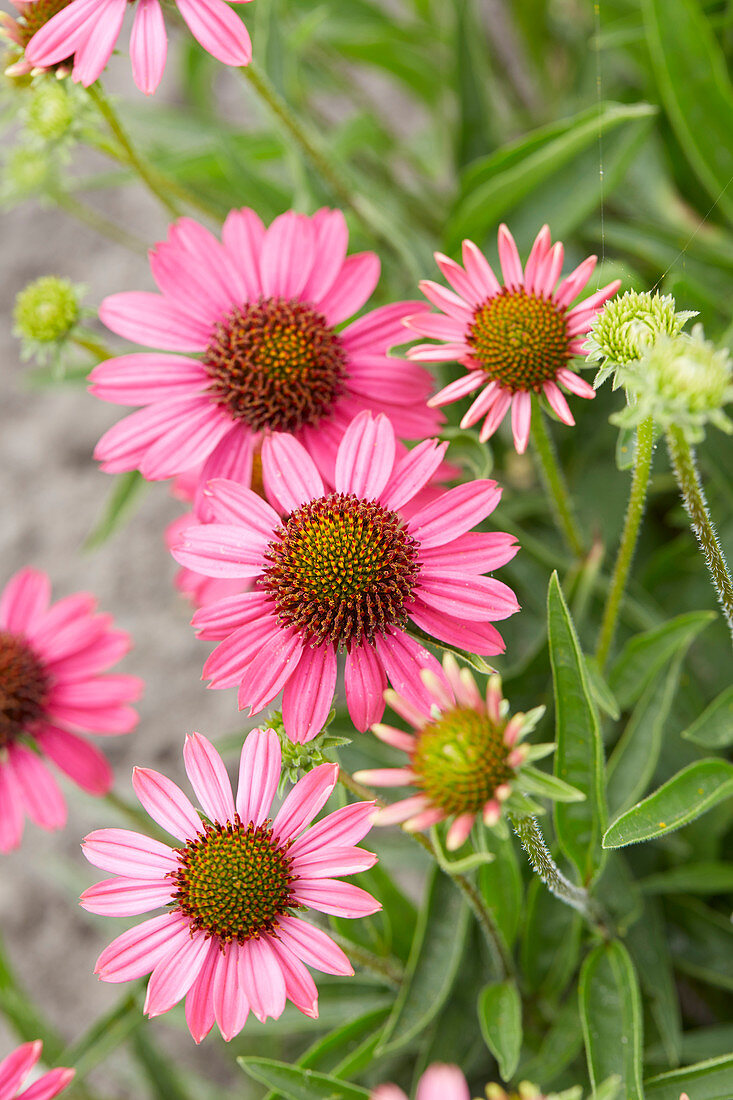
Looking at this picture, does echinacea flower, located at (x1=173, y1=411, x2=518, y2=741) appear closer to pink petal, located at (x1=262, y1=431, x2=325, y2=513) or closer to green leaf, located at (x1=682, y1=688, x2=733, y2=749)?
pink petal, located at (x1=262, y1=431, x2=325, y2=513)

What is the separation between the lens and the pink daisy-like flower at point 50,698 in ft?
3.56

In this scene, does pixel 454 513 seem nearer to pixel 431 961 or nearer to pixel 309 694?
pixel 309 694

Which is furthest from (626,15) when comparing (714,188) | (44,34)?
(44,34)

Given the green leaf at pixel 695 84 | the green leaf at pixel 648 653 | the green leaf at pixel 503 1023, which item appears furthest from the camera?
the green leaf at pixel 695 84

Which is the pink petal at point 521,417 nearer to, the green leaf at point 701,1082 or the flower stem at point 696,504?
the flower stem at point 696,504

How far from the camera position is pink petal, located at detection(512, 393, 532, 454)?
73 cm

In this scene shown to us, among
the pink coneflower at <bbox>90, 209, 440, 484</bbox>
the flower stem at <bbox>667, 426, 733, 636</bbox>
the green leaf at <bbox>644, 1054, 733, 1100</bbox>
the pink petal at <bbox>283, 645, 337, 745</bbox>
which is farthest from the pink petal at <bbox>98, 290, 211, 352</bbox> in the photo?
the green leaf at <bbox>644, 1054, 733, 1100</bbox>

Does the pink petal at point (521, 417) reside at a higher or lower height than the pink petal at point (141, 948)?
higher

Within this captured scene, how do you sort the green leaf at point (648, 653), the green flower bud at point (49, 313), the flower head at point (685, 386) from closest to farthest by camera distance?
the flower head at point (685, 386) < the green leaf at point (648, 653) < the green flower bud at point (49, 313)

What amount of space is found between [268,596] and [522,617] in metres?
0.42

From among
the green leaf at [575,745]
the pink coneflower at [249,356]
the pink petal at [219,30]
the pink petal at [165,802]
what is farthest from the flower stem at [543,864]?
the pink petal at [219,30]

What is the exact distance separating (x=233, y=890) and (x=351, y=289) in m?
0.55

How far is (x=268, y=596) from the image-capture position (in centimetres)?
75

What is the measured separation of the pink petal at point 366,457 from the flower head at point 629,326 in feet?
0.56
